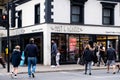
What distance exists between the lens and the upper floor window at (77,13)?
3117cm

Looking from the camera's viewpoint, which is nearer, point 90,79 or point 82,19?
point 90,79

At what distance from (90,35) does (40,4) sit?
5004mm

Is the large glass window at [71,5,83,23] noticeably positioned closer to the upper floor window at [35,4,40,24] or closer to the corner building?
the corner building

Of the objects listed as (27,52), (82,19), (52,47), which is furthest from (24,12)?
(27,52)

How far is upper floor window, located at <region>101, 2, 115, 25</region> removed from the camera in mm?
32688

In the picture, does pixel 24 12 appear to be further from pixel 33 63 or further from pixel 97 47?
pixel 33 63

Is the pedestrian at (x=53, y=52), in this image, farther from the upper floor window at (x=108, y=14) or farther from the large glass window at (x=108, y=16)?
the large glass window at (x=108, y=16)

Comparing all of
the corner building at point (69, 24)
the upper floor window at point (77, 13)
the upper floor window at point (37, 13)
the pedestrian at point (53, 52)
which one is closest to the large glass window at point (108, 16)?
the corner building at point (69, 24)

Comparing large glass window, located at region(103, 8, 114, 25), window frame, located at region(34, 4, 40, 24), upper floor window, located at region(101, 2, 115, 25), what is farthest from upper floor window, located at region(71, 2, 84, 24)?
window frame, located at region(34, 4, 40, 24)

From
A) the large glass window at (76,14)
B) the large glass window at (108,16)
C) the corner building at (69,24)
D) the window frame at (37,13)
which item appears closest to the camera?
the corner building at (69,24)

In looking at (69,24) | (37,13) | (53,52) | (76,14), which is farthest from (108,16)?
(53,52)

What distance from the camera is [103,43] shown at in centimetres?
3256

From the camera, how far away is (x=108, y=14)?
33062mm

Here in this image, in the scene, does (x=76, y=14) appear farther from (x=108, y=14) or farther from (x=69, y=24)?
(x=108, y=14)
